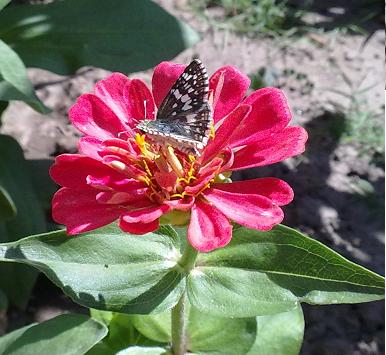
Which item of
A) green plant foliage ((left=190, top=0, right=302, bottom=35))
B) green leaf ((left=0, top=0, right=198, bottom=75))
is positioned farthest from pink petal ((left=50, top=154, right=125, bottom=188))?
green plant foliage ((left=190, top=0, right=302, bottom=35))

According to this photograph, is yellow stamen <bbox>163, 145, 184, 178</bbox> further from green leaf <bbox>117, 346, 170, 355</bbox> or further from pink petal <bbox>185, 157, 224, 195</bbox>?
green leaf <bbox>117, 346, 170, 355</bbox>

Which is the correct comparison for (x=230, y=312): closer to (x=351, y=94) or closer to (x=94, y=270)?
(x=94, y=270)

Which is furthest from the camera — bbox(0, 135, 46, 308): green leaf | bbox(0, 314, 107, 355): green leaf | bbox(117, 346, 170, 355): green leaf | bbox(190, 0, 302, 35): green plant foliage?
bbox(190, 0, 302, 35): green plant foliage

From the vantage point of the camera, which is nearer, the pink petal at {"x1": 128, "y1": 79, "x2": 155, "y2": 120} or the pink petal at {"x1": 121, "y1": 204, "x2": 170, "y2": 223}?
the pink petal at {"x1": 121, "y1": 204, "x2": 170, "y2": 223}

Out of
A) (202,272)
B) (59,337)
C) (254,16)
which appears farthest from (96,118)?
(254,16)

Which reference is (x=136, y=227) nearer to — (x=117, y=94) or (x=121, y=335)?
(x=117, y=94)
